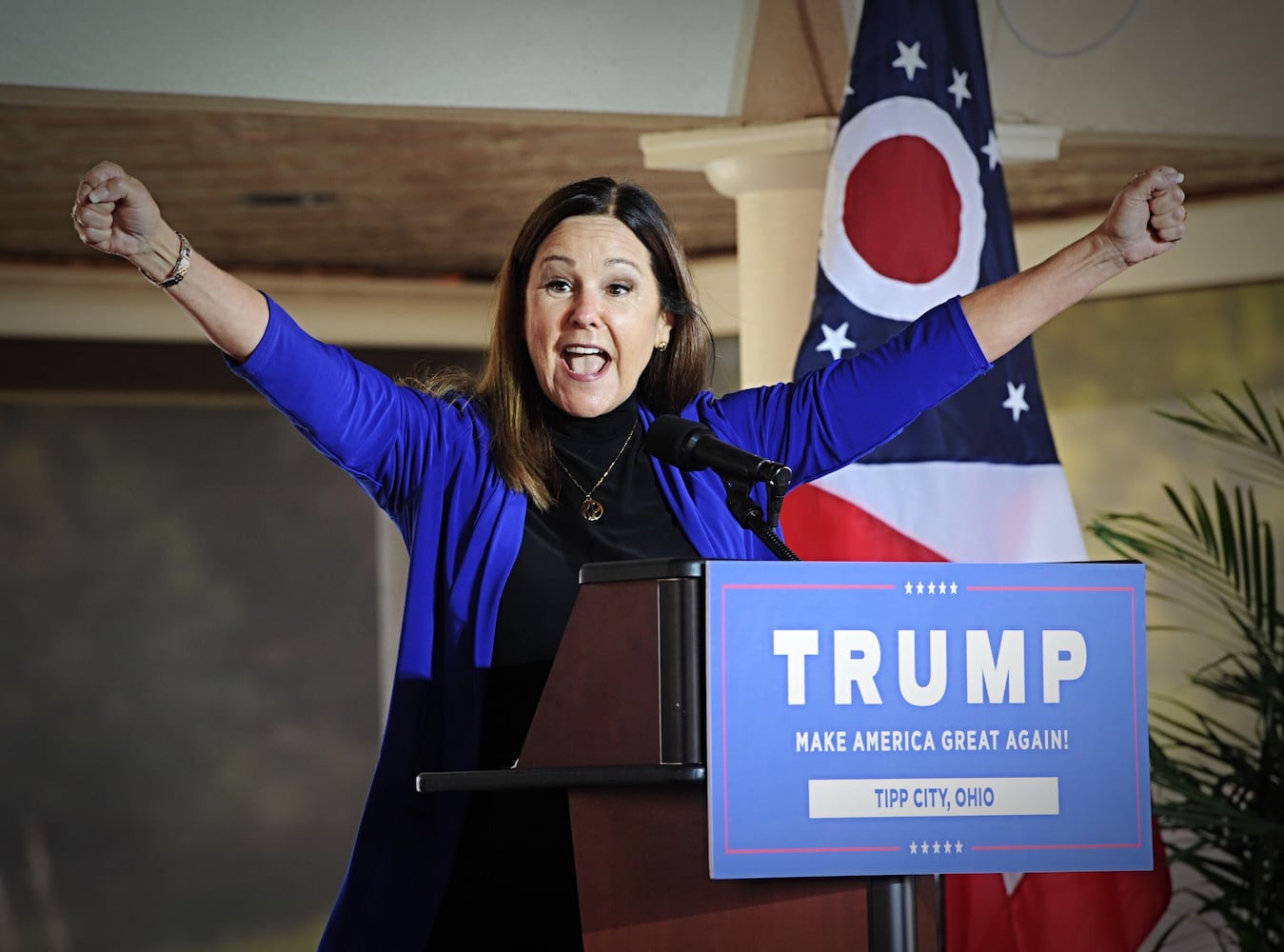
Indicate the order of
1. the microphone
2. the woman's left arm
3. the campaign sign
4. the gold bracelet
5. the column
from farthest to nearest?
the column → the woman's left arm → the gold bracelet → the microphone → the campaign sign

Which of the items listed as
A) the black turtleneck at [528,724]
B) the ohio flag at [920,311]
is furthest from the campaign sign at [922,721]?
the ohio flag at [920,311]

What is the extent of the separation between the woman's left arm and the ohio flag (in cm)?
125

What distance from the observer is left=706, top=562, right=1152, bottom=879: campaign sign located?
111cm

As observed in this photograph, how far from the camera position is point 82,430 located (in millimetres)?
6492

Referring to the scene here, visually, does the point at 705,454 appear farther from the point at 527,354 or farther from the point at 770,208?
the point at 770,208

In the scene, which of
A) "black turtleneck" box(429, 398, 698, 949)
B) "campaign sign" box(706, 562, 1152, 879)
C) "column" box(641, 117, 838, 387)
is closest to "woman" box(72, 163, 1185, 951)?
"black turtleneck" box(429, 398, 698, 949)

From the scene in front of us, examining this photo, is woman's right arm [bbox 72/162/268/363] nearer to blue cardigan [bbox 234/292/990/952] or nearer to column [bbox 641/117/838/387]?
blue cardigan [bbox 234/292/990/952]

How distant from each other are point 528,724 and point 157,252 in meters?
0.58

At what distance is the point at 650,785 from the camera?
1.12 metres

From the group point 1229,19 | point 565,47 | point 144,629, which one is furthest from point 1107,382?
point 144,629

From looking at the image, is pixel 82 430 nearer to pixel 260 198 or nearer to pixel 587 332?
pixel 260 198

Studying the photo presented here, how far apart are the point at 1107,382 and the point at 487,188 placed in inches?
94.7

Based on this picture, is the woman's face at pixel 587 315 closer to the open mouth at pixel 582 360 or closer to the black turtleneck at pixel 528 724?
the open mouth at pixel 582 360

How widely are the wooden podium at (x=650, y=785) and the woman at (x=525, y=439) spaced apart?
0.35 m
